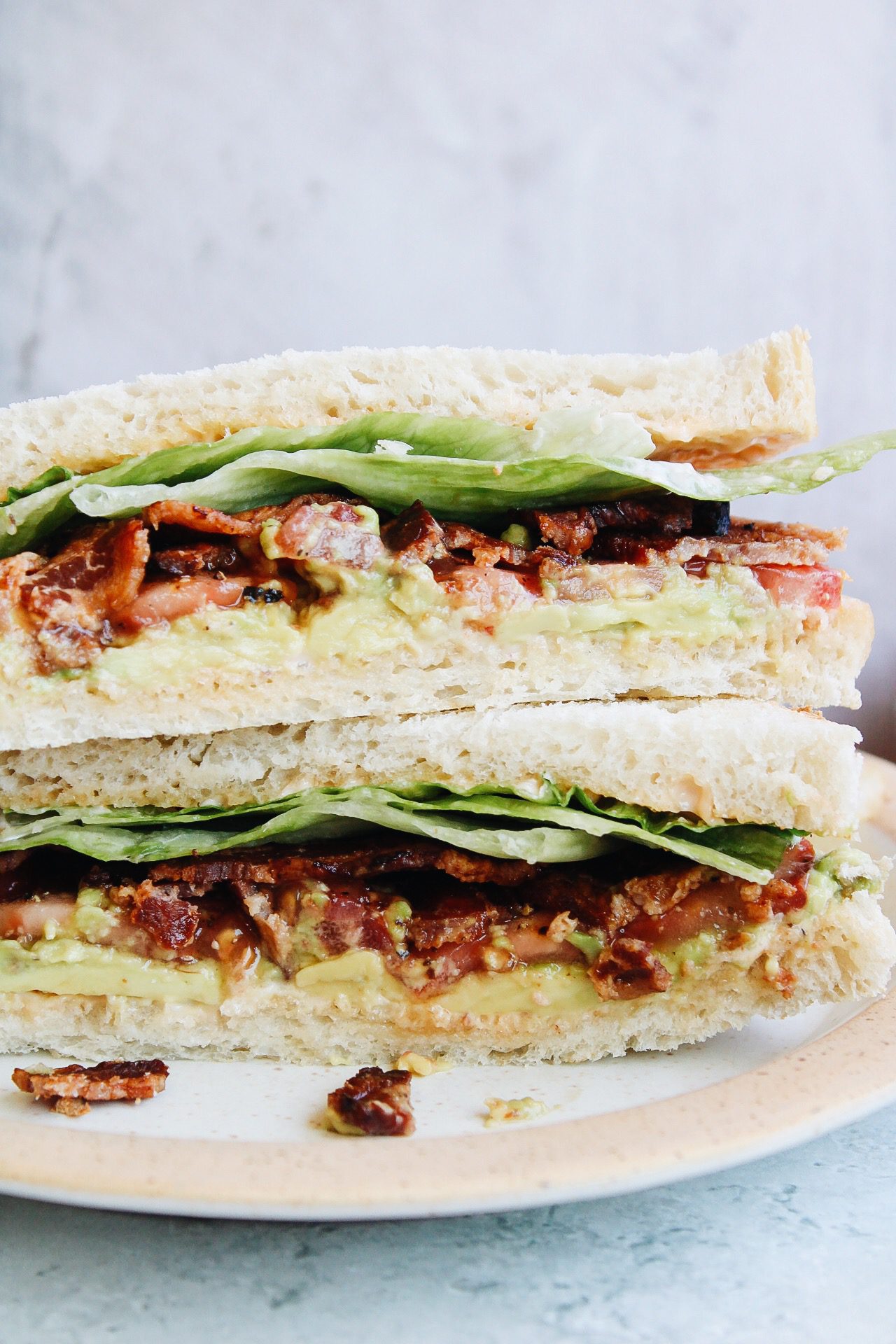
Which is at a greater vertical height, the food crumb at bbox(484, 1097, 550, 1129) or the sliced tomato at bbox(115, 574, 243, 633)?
the sliced tomato at bbox(115, 574, 243, 633)

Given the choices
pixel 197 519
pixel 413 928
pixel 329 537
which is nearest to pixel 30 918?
pixel 413 928

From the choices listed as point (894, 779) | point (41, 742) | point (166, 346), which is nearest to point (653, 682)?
point (41, 742)

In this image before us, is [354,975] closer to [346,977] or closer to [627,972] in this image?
[346,977]

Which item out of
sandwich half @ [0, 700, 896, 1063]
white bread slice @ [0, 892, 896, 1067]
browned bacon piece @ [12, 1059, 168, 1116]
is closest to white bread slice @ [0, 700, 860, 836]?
sandwich half @ [0, 700, 896, 1063]

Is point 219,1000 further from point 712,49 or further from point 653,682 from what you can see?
point 712,49

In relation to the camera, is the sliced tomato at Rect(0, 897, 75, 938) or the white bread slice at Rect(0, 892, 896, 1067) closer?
the white bread slice at Rect(0, 892, 896, 1067)

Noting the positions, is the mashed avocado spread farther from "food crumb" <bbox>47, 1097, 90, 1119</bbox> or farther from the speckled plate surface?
"food crumb" <bbox>47, 1097, 90, 1119</bbox>
